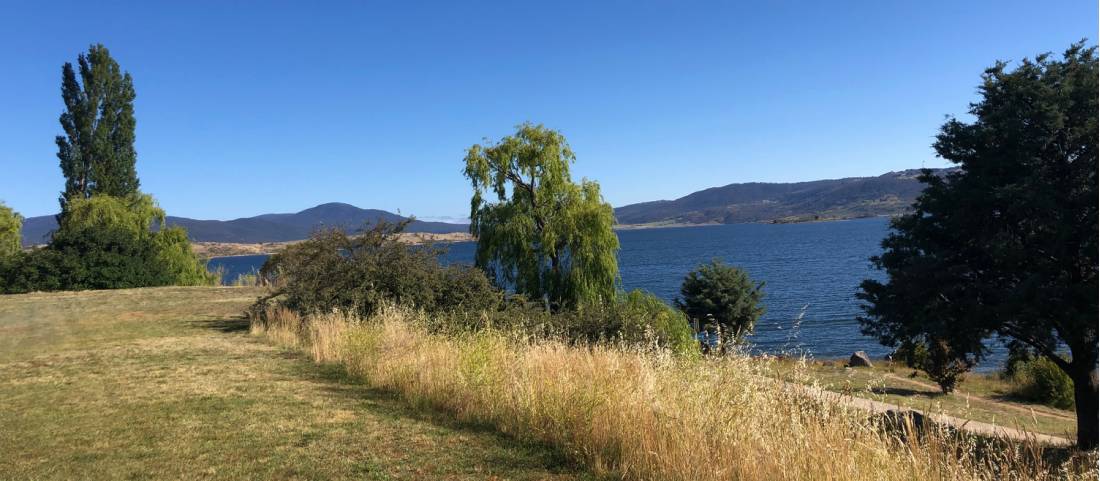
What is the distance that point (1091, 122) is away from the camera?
50.0 ft

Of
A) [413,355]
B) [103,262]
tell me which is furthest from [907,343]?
[103,262]

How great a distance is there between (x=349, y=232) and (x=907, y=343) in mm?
21689

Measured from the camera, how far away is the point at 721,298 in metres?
41.7

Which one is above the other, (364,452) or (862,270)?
(364,452)

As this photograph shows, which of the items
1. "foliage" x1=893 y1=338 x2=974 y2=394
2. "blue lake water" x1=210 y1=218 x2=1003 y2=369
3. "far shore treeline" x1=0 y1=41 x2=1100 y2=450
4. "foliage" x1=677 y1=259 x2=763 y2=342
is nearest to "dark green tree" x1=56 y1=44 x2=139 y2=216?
"blue lake water" x1=210 y1=218 x2=1003 y2=369

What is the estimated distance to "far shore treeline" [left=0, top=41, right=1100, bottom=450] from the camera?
15.1m

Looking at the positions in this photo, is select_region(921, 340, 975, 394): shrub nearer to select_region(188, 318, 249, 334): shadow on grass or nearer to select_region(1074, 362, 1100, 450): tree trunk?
select_region(1074, 362, 1100, 450): tree trunk

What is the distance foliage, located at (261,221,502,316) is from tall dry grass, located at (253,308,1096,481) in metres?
7.67

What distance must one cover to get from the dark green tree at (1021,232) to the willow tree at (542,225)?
1074 centimetres

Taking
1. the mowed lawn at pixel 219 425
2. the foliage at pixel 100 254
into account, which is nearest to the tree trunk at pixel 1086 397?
the mowed lawn at pixel 219 425

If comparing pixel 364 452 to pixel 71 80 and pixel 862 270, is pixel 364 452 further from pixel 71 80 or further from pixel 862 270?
pixel 862 270

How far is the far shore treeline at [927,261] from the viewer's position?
15062 mm

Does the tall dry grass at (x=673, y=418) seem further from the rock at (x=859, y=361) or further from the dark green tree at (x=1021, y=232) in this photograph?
the rock at (x=859, y=361)

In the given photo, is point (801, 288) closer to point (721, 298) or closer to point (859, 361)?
point (721, 298)
